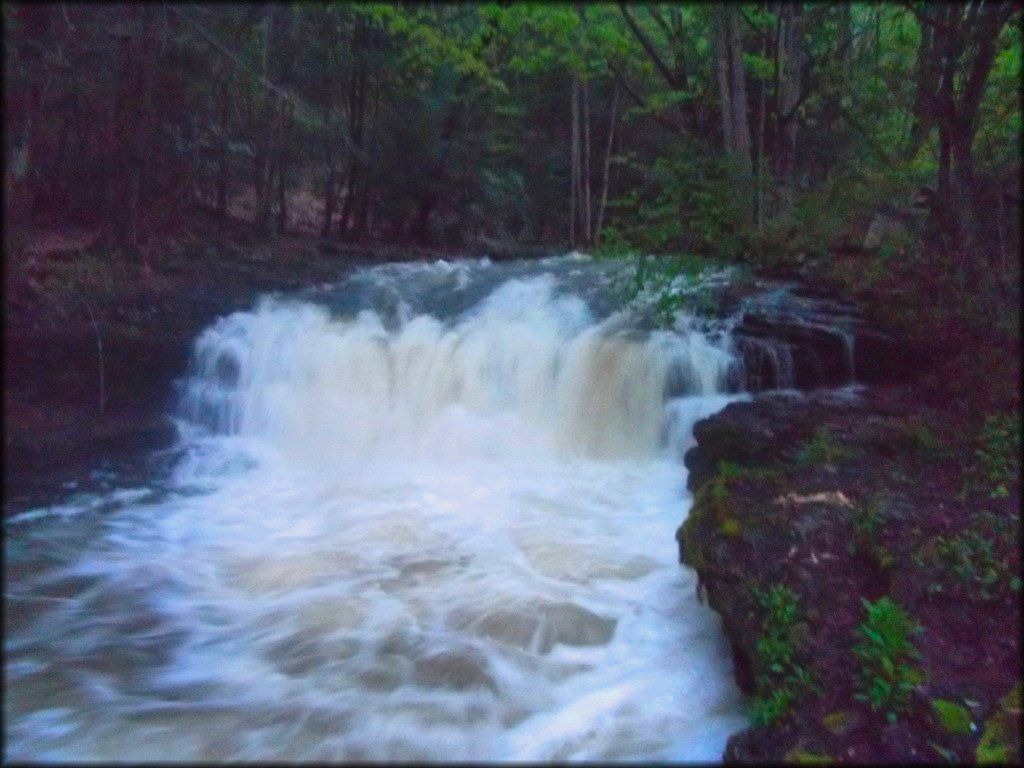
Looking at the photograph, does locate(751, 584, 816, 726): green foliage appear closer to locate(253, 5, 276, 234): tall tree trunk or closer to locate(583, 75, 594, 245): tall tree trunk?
locate(253, 5, 276, 234): tall tree trunk

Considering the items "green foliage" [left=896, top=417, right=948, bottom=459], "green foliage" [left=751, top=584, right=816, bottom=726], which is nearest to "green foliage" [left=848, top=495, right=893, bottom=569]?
"green foliage" [left=751, top=584, right=816, bottom=726]

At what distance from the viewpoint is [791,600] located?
15.0 ft

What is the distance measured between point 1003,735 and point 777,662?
1.06 m

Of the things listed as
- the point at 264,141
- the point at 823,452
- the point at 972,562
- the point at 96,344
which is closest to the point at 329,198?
the point at 264,141

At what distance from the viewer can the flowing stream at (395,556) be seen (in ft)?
11.5

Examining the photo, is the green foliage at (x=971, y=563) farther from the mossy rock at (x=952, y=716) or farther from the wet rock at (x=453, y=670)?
the wet rock at (x=453, y=670)

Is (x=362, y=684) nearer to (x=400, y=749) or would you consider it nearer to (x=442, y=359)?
(x=400, y=749)

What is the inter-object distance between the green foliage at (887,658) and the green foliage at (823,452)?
213 centimetres

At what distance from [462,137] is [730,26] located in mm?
8533

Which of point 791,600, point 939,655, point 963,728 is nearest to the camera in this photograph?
point 963,728

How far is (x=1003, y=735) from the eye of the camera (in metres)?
3.40

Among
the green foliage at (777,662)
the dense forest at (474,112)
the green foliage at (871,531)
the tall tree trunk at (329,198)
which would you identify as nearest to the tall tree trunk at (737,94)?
the dense forest at (474,112)

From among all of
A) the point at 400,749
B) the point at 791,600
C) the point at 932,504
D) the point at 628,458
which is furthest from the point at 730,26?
the point at 400,749

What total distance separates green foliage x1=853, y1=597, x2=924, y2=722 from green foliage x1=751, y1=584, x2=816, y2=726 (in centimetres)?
27
